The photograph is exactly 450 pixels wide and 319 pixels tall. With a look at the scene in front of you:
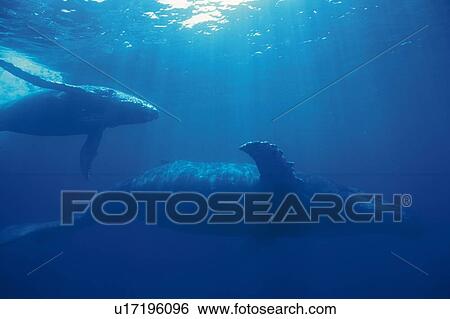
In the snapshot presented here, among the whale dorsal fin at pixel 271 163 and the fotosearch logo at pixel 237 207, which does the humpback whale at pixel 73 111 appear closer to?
the fotosearch logo at pixel 237 207

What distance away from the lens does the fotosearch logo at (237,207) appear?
976 centimetres

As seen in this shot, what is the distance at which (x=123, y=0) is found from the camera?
12.9 metres

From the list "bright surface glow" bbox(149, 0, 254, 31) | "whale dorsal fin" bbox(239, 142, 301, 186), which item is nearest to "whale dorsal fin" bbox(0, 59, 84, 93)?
"bright surface glow" bbox(149, 0, 254, 31)

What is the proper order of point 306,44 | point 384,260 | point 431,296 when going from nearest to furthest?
1. point 431,296
2. point 384,260
3. point 306,44

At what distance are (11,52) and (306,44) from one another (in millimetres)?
12341

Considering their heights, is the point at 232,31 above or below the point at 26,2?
above

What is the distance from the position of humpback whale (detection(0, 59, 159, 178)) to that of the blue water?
161cm

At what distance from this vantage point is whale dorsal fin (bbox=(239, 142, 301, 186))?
8.45 metres

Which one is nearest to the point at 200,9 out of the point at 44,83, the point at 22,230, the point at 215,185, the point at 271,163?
the point at 44,83

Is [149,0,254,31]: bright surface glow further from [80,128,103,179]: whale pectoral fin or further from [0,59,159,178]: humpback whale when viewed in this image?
[80,128,103,179]: whale pectoral fin

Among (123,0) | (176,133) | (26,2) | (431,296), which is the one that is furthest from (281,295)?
(176,133)

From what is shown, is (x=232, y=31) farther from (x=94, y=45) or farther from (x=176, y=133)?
(x=176, y=133)

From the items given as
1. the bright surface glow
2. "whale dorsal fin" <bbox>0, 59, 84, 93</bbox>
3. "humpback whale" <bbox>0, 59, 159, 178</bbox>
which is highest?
the bright surface glow

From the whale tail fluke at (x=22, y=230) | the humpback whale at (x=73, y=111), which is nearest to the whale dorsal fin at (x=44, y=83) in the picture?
the humpback whale at (x=73, y=111)
